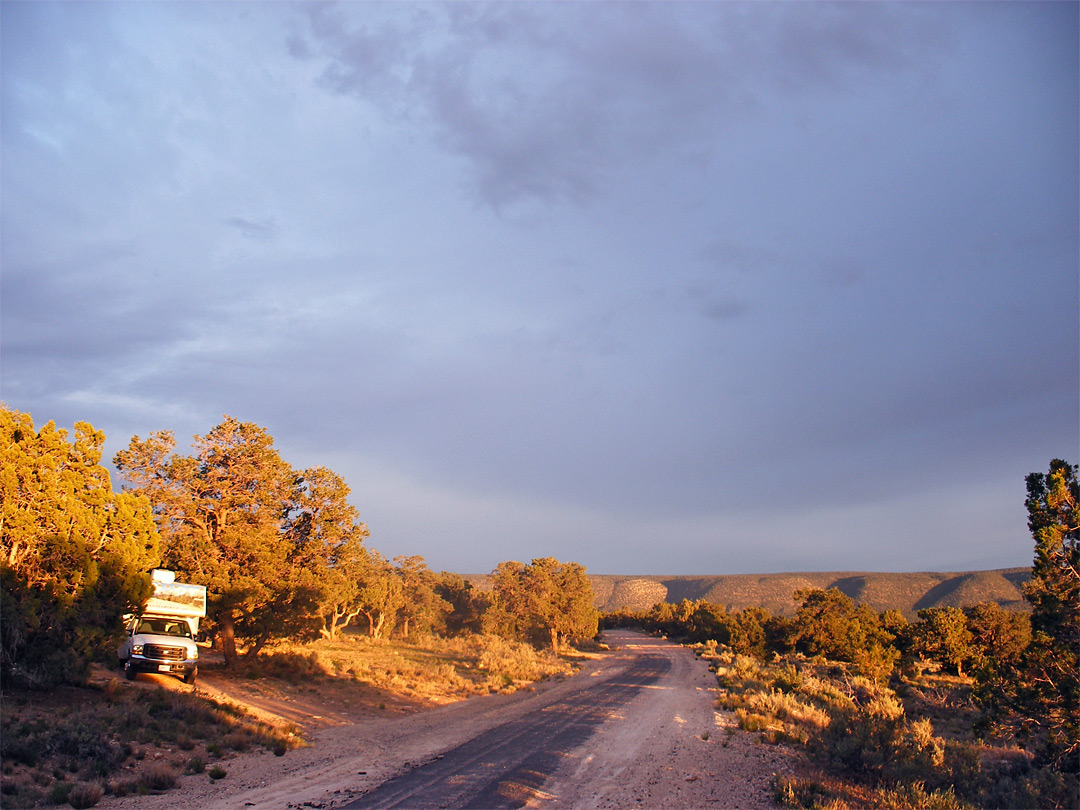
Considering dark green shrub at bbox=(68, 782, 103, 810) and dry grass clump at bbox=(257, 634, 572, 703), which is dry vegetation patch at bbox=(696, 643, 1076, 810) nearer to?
dark green shrub at bbox=(68, 782, 103, 810)

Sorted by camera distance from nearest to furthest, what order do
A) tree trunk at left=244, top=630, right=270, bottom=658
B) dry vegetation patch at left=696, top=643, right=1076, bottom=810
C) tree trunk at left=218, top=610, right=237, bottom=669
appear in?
dry vegetation patch at left=696, top=643, right=1076, bottom=810 < tree trunk at left=244, top=630, right=270, bottom=658 < tree trunk at left=218, top=610, right=237, bottom=669

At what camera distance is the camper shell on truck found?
19.7 m

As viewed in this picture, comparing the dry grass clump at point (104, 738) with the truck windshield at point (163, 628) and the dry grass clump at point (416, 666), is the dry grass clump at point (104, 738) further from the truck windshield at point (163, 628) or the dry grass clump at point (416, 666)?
the dry grass clump at point (416, 666)

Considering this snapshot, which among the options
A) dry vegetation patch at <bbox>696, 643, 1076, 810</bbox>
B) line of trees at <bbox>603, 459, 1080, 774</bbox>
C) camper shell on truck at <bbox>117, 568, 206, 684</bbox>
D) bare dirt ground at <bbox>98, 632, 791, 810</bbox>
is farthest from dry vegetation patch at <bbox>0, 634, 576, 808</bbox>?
line of trees at <bbox>603, 459, 1080, 774</bbox>

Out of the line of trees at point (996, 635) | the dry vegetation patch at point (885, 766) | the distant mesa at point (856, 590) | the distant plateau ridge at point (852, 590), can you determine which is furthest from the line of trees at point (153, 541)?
the distant mesa at point (856, 590)

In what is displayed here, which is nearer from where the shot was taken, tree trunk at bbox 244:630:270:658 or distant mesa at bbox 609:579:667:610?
tree trunk at bbox 244:630:270:658

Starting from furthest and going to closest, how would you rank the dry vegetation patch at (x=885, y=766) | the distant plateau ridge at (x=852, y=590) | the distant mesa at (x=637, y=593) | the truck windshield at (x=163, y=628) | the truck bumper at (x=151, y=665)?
the distant mesa at (x=637, y=593) → the distant plateau ridge at (x=852, y=590) → the truck windshield at (x=163, y=628) → the truck bumper at (x=151, y=665) → the dry vegetation patch at (x=885, y=766)

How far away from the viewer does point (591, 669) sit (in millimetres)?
41062

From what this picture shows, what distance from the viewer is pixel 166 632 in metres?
20.8

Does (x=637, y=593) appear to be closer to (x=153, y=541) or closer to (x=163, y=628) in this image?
(x=163, y=628)

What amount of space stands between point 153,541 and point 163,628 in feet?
15.4

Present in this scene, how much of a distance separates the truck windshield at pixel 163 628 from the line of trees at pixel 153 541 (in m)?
2.24

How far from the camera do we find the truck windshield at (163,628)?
20.5 metres

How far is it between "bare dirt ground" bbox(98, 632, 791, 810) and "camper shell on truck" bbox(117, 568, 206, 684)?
159 cm
